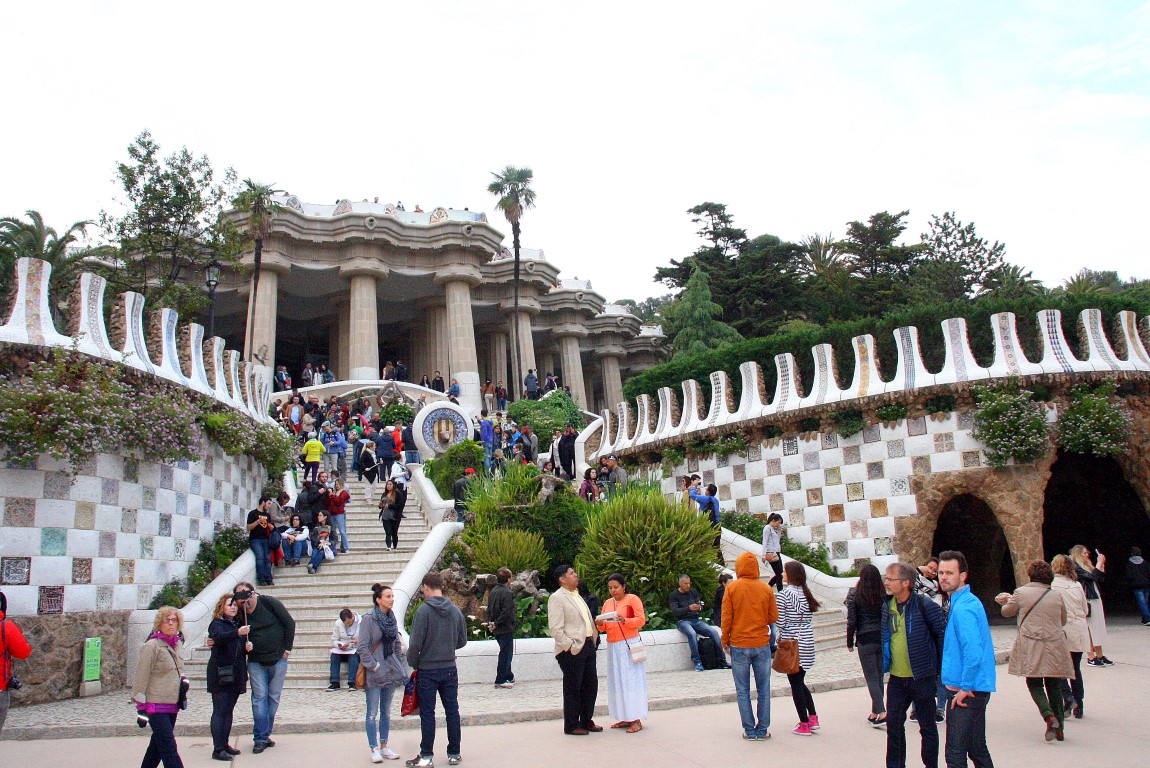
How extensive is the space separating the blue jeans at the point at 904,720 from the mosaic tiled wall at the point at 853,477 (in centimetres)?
1056

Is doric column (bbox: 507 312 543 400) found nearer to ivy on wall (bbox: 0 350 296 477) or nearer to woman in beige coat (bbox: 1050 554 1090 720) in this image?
ivy on wall (bbox: 0 350 296 477)

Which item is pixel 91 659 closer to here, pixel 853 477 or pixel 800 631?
pixel 800 631

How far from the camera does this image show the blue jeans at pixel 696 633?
480 inches

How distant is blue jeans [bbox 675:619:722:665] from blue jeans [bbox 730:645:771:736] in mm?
4581

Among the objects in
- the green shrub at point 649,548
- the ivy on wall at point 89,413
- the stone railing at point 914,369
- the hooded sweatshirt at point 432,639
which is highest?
the stone railing at point 914,369

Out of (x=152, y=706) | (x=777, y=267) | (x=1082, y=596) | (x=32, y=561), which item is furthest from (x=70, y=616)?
(x=777, y=267)

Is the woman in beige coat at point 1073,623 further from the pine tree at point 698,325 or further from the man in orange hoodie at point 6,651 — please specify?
the pine tree at point 698,325

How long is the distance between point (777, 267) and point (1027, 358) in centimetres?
2528

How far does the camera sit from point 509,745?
25.5 feet

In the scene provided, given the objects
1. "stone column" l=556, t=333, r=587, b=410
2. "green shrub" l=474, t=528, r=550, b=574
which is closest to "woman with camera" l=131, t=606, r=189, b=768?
"green shrub" l=474, t=528, r=550, b=574

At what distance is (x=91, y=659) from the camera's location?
10.7m

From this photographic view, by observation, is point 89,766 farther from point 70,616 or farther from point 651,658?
point 651,658

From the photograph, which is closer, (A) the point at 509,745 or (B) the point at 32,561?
(A) the point at 509,745

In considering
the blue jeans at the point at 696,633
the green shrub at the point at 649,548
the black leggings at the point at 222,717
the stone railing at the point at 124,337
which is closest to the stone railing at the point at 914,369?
the green shrub at the point at 649,548
